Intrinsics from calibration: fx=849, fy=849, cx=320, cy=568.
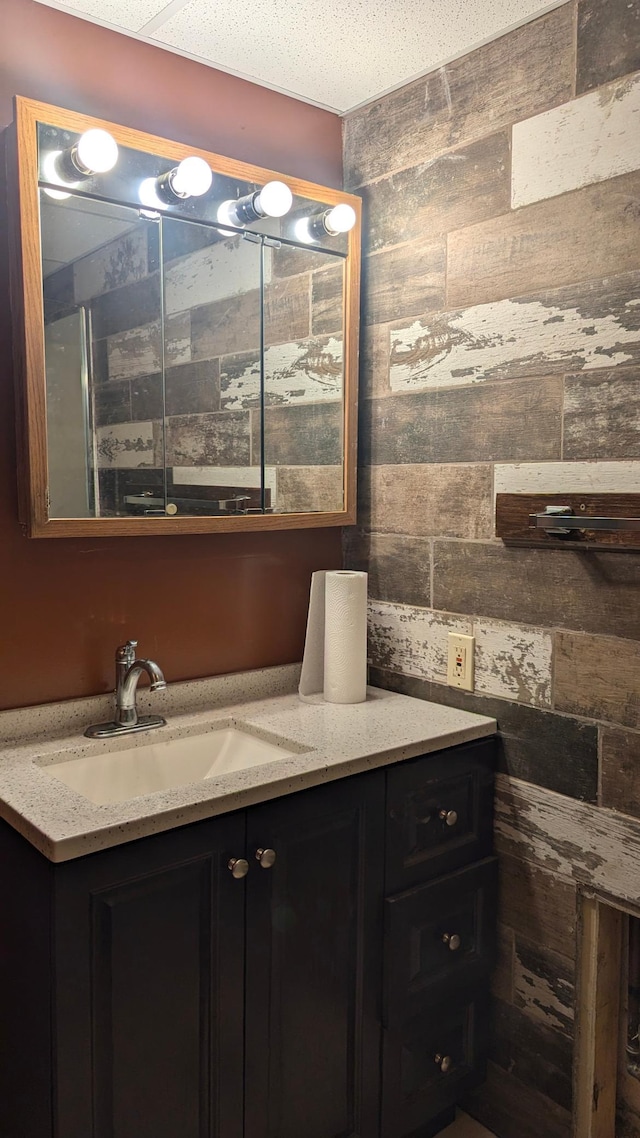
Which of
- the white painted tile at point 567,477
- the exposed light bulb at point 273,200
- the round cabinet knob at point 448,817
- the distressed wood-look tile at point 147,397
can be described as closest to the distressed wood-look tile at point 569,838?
the round cabinet knob at point 448,817

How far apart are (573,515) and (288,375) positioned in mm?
720

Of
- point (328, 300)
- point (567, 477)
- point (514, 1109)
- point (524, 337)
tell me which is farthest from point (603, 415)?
point (514, 1109)

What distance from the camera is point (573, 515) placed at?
1.65 meters

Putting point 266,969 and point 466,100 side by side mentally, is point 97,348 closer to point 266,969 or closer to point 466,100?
point 466,100

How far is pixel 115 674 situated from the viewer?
1.78 m

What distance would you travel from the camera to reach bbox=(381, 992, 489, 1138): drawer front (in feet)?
5.54

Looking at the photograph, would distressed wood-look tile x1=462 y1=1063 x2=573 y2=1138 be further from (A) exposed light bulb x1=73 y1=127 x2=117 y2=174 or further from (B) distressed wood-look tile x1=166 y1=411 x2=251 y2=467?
(A) exposed light bulb x1=73 y1=127 x2=117 y2=174

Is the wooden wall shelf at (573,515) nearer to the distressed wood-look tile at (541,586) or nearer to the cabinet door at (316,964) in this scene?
the distressed wood-look tile at (541,586)

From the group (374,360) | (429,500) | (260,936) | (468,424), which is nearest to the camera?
(260,936)

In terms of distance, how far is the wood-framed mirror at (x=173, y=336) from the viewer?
Result: 1550mm

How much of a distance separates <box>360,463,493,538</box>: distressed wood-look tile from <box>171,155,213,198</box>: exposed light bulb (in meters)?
0.75

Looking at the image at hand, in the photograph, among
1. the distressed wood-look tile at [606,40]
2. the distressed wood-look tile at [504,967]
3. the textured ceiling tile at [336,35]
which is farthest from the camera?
the distressed wood-look tile at [504,967]

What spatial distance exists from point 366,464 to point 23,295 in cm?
90

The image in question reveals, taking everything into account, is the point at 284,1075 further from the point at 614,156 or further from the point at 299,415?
the point at 614,156
